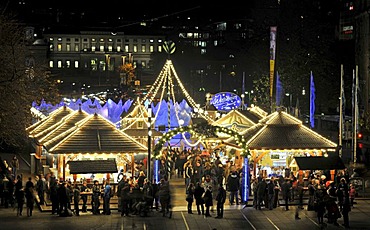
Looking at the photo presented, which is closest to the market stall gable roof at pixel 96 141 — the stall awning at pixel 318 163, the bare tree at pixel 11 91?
the bare tree at pixel 11 91

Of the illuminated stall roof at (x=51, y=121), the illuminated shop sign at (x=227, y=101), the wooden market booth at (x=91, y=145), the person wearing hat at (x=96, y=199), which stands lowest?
the person wearing hat at (x=96, y=199)

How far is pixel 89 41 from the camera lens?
168m

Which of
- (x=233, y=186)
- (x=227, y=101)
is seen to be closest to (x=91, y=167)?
(x=233, y=186)

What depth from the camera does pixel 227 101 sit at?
49.7 metres

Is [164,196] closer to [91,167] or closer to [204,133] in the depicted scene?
[91,167]

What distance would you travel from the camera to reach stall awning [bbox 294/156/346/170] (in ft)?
98.3

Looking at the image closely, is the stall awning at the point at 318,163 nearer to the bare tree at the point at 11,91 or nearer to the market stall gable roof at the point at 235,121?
the market stall gable roof at the point at 235,121

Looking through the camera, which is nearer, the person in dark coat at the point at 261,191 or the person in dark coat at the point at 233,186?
the person in dark coat at the point at 261,191

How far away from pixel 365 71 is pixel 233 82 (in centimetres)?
5405

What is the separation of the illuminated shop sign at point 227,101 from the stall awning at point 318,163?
62.8ft

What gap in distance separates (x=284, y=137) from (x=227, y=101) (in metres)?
16.9

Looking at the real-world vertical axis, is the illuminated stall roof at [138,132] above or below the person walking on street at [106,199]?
above

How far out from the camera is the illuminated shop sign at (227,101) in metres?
49.6

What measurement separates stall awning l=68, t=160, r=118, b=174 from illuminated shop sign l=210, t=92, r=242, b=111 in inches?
823
